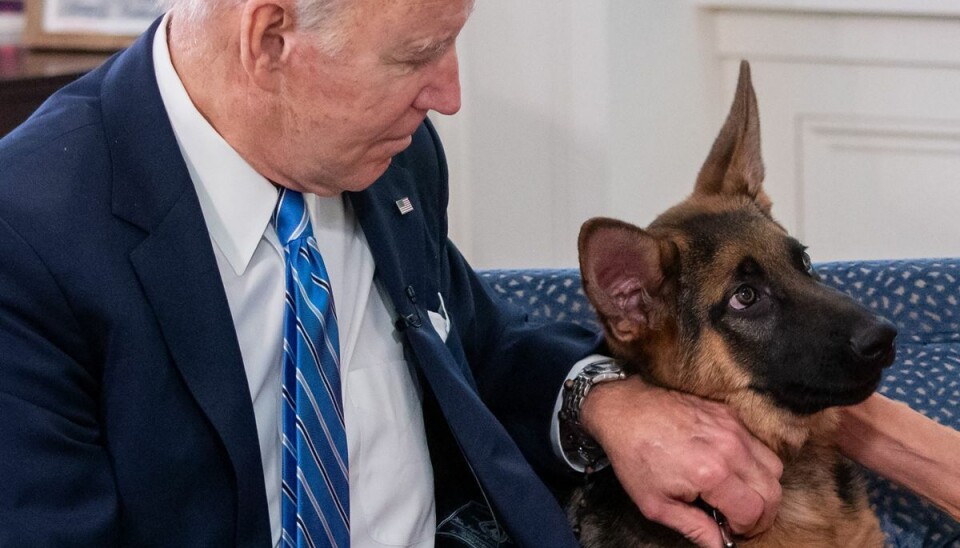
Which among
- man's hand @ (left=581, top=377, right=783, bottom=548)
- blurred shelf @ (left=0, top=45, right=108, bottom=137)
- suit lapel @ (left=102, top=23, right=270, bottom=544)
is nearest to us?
suit lapel @ (left=102, top=23, right=270, bottom=544)

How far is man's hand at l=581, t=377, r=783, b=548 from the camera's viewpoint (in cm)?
159

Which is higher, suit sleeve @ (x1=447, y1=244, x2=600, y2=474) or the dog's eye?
the dog's eye

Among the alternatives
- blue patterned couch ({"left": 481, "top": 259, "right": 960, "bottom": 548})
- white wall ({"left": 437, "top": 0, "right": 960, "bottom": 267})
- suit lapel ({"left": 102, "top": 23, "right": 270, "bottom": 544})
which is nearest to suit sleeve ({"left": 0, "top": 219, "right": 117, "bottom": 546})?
suit lapel ({"left": 102, "top": 23, "right": 270, "bottom": 544})

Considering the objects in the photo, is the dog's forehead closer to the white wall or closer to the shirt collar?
the shirt collar

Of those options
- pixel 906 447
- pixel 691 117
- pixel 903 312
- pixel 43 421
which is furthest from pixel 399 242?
pixel 691 117

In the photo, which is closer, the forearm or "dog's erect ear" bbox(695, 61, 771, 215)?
the forearm

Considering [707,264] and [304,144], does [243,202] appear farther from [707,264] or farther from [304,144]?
[707,264]

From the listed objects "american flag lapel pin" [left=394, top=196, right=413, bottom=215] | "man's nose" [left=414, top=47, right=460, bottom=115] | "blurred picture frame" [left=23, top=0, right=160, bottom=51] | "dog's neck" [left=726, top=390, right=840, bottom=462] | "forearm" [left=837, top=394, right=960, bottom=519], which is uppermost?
"blurred picture frame" [left=23, top=0, right=160, bottom=51]

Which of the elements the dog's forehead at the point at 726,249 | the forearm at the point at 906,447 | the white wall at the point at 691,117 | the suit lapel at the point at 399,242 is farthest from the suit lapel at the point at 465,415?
the white wall at the point at 691,117

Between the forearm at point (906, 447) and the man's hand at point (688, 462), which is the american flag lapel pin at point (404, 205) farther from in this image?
the forearm at point (906, 447)

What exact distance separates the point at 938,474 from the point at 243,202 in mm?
1055

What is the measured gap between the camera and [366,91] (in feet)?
4.82

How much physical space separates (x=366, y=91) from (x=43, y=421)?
540 mm

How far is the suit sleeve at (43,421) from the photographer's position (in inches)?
48.6
